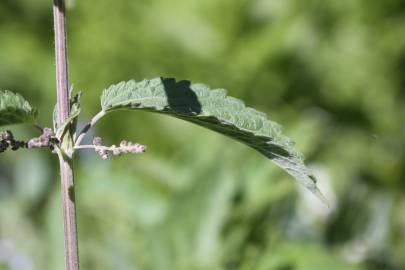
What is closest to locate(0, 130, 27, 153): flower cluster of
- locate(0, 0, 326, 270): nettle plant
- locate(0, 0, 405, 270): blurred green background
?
locate(0, 0, 326, 270): nettle plant

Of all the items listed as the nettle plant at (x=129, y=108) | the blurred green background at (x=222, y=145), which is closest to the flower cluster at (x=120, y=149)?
the nettle plant at (x=129, y=108)

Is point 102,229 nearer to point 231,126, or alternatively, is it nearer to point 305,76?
point 231,126

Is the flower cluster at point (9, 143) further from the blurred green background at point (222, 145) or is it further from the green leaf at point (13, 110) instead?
the blurred green background at point (222, 145)

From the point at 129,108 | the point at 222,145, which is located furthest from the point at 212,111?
the point at 222,145

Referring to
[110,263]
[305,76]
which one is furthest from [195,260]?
[305,76]

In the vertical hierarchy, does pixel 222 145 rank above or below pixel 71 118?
above

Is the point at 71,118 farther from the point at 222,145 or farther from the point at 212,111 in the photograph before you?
the point at 222,145
